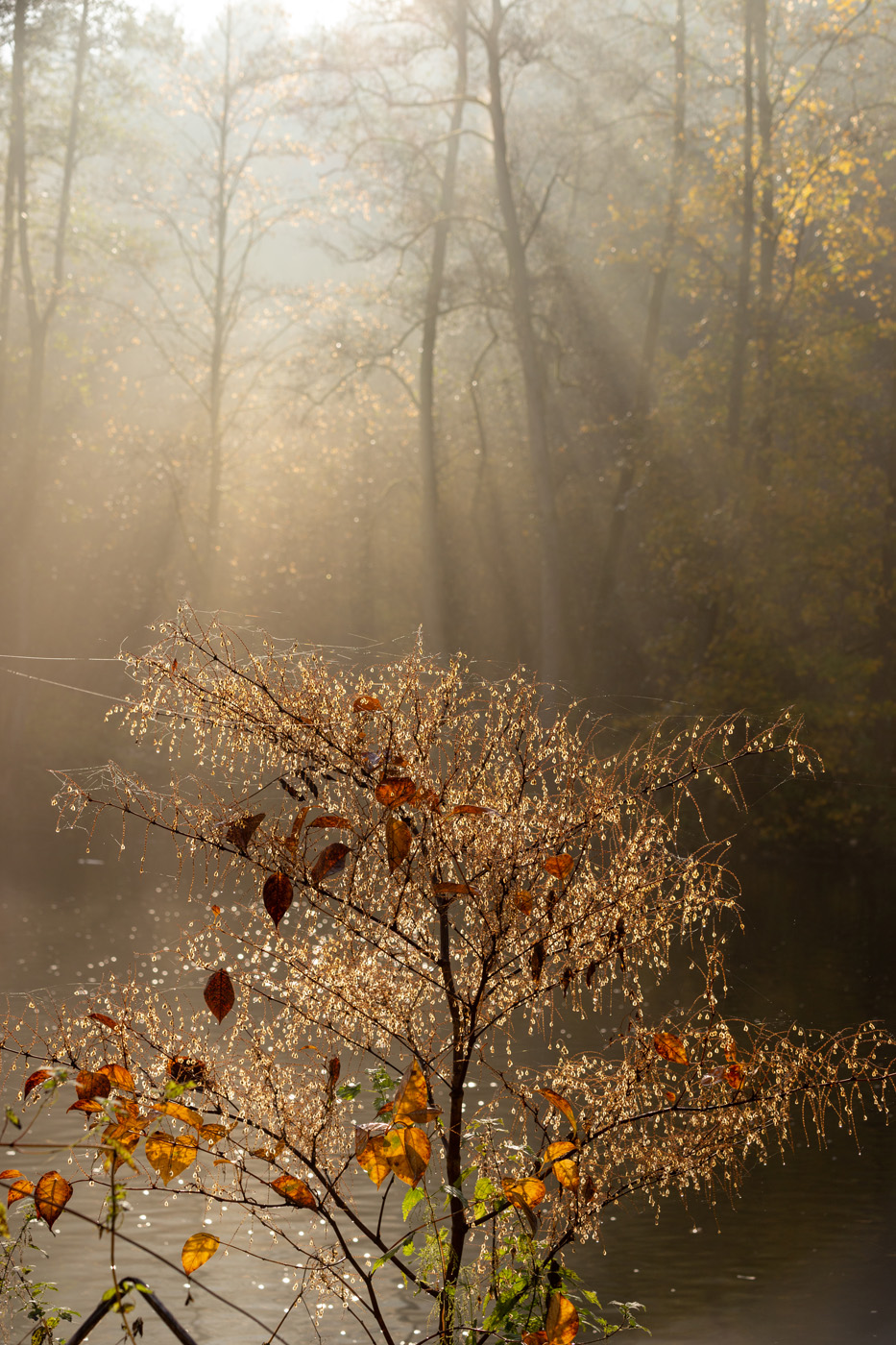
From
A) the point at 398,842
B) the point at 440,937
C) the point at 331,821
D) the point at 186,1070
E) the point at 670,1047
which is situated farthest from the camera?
the point at 440,937

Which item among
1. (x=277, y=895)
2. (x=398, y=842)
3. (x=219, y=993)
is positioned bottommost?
(x=219, y=993)

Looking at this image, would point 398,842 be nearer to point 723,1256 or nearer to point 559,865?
point 559,865

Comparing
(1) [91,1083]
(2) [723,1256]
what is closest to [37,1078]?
(1) [91,1083]

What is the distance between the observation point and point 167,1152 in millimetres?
2445

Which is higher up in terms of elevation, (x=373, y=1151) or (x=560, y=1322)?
(x=373, y=1151)

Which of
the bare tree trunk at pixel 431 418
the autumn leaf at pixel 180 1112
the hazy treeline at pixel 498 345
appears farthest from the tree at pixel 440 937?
the bare tree trunk at pixel 431 418

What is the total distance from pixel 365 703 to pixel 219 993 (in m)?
0.63

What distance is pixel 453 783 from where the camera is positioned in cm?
289

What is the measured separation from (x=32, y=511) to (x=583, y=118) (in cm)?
962

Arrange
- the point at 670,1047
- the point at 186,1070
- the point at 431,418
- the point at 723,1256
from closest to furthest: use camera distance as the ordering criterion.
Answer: the point at 186,1070 < the point at 670,1047 < the point at 723,1256 < the point at 431,418

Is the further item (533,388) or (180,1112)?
(533,388)

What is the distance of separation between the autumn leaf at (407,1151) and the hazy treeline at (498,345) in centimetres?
1444

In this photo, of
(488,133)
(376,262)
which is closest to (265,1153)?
(488,133)

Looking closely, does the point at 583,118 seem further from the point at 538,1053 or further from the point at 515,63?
the point at 538,1053
